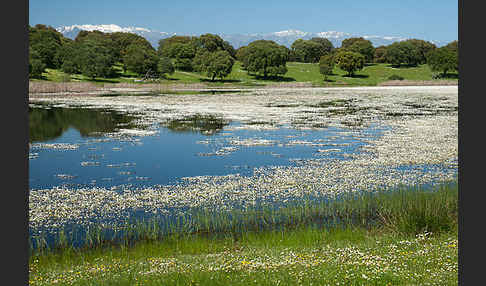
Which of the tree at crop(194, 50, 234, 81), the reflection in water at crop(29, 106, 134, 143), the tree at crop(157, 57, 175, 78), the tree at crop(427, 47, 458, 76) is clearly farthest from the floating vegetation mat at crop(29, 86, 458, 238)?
the tree at crop(427, 47, 458, 76)

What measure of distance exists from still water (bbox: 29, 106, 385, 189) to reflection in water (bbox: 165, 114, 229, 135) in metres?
0.03

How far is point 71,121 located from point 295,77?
123m

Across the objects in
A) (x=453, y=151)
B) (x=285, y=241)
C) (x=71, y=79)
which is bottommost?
(x=285, y=241)

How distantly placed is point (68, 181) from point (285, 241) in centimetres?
1476

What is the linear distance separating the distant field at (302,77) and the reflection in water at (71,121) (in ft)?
244

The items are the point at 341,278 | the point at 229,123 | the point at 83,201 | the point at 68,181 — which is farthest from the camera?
the point at 229,123

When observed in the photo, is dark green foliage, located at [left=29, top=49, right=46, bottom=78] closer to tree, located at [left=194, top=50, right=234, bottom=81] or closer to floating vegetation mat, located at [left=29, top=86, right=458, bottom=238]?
tree, located at [left=194, top=50, right=234, bottom=81]

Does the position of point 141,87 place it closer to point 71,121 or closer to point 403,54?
point 71,121

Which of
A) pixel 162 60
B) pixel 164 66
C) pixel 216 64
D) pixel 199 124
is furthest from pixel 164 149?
pixel 162 60

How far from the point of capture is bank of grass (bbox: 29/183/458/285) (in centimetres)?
1028

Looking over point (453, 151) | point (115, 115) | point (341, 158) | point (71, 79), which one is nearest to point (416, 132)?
point (453, 151)

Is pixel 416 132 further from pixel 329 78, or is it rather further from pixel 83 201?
pixel 329 78

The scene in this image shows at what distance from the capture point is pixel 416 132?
38.6 meters

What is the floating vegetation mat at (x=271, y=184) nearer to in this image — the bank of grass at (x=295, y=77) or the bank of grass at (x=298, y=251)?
the bank of grass at (x=298, y=251)
